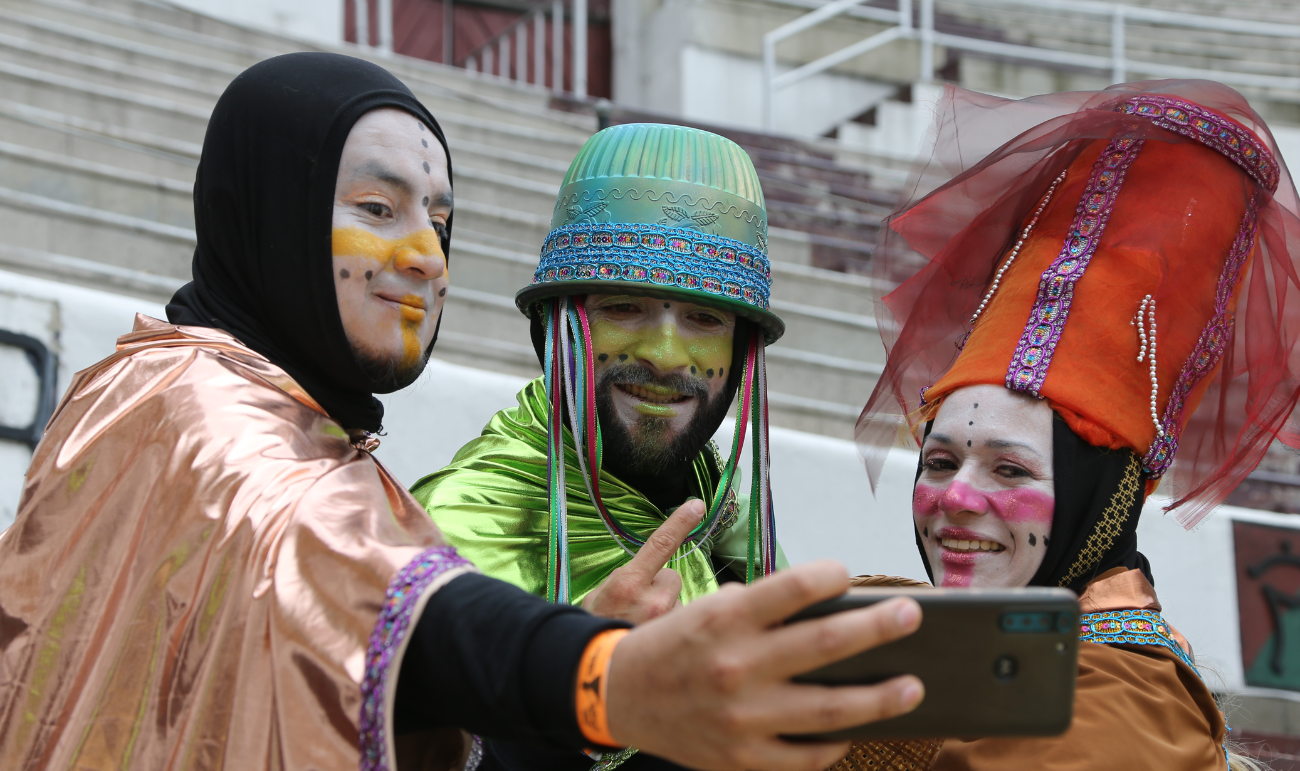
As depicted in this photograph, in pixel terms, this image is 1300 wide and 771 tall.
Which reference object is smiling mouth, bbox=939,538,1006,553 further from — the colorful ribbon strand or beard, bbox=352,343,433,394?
beard, bbox=352,343,433,394

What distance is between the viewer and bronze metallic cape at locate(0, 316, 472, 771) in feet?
4.48

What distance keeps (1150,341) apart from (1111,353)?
0.24ft

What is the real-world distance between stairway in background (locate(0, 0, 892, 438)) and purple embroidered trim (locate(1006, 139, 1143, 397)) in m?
2.90

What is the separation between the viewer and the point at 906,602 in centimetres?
116

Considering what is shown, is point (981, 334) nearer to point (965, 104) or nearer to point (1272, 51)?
point (965, 104)

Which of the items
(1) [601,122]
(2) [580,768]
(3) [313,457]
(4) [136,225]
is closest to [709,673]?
(3) [313,457]

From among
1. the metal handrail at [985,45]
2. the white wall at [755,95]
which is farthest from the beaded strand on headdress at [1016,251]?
the white wall at [755,95]

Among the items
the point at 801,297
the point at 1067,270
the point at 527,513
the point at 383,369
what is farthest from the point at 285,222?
the point at 801,297

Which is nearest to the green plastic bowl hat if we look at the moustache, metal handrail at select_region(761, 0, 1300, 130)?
the moustache

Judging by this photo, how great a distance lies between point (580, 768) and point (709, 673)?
1.18 metres

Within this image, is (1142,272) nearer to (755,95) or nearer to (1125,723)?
(1125,723)

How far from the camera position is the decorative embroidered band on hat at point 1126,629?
2248 mm

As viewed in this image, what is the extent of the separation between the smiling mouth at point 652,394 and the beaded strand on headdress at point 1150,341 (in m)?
0.89

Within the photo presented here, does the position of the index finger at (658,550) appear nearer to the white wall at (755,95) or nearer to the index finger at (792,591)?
the index finger at (792,591)
